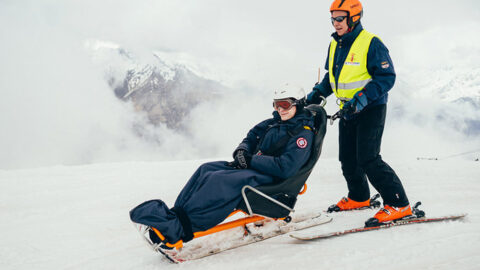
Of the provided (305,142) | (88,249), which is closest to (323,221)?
(305,142)

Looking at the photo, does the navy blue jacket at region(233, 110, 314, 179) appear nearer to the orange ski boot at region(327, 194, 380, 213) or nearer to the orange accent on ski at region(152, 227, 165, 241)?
the orange accent on ski at region(152, 227, 165, 241)

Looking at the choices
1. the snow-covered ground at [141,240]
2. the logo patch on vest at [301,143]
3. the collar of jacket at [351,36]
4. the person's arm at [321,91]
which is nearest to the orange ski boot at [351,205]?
the snow-covered ground at [141,240]

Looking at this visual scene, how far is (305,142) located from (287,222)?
0.87m

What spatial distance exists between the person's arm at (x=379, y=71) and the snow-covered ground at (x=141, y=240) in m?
1.29

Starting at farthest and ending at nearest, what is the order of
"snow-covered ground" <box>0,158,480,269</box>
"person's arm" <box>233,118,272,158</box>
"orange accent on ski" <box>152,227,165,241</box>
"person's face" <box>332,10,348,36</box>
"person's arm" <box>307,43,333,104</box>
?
1. "person's arm" <box>307,43,333,104</box>
2. "person's arm" <box>233,118,272,158</box>
3. "person's face" <box>332,10,348,36</box>
4. "snow-covered ground" <box>0,158,480,269</box>
5. "orange accent on ski" <box>152,227,165,241</box>

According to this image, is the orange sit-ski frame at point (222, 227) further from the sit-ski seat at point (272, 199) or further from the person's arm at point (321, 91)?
the person's arm at point (321, 91)

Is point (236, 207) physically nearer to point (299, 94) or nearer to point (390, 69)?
point (299, 94)

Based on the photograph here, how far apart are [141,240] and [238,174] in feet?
4.66

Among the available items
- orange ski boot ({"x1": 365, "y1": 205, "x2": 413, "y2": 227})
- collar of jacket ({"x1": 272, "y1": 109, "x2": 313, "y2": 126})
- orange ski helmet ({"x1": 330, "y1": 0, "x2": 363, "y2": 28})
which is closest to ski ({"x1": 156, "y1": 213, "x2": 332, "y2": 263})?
orange ski boot ({"x1": 365, "y1": 205, "x2": 413, "y2": 227})

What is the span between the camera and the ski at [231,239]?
271cm

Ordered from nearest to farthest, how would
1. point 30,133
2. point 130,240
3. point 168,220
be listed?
1. point 168,220
2. point 130,240
3. point 30,133

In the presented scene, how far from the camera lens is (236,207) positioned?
2676mm

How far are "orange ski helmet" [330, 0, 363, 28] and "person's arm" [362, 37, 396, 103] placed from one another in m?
0.26

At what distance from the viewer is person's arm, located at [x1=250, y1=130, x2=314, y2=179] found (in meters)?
2.77
